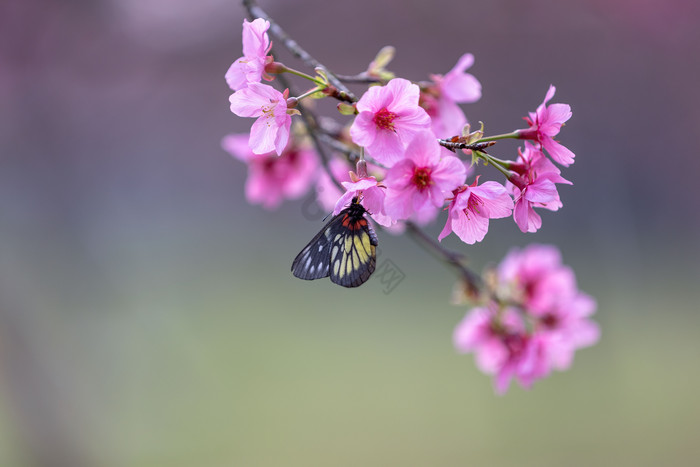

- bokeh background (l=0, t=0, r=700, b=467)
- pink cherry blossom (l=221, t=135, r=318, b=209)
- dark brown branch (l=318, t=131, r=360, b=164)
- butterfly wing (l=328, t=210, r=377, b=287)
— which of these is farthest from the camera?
bokeh background (l=0, t=0, r=700, b=467)

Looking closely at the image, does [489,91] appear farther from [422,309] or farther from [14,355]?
[14,355]

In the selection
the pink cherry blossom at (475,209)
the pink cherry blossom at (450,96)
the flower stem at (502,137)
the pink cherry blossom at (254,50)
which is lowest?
the pink cherry blossom at (475,209)

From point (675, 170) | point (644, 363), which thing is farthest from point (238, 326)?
point (675, 170)

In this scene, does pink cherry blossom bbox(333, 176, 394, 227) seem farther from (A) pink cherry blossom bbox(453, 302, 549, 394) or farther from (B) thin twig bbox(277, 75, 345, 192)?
(A) pink cherry blossom bbox(453, 302, 549, 394)

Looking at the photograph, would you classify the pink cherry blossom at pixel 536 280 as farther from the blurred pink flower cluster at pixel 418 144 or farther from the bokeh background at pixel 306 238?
the bokeh background at pixel 306 238

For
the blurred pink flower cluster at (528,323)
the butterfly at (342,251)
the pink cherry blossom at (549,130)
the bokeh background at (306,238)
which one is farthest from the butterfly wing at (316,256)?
the bokeh background at (306,238)

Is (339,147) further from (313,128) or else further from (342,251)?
(342,251)

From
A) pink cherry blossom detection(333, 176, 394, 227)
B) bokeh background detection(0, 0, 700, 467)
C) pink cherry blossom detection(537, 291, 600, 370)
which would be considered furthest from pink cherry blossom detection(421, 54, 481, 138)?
bokeh background detection(0, 0, 700, 467)
